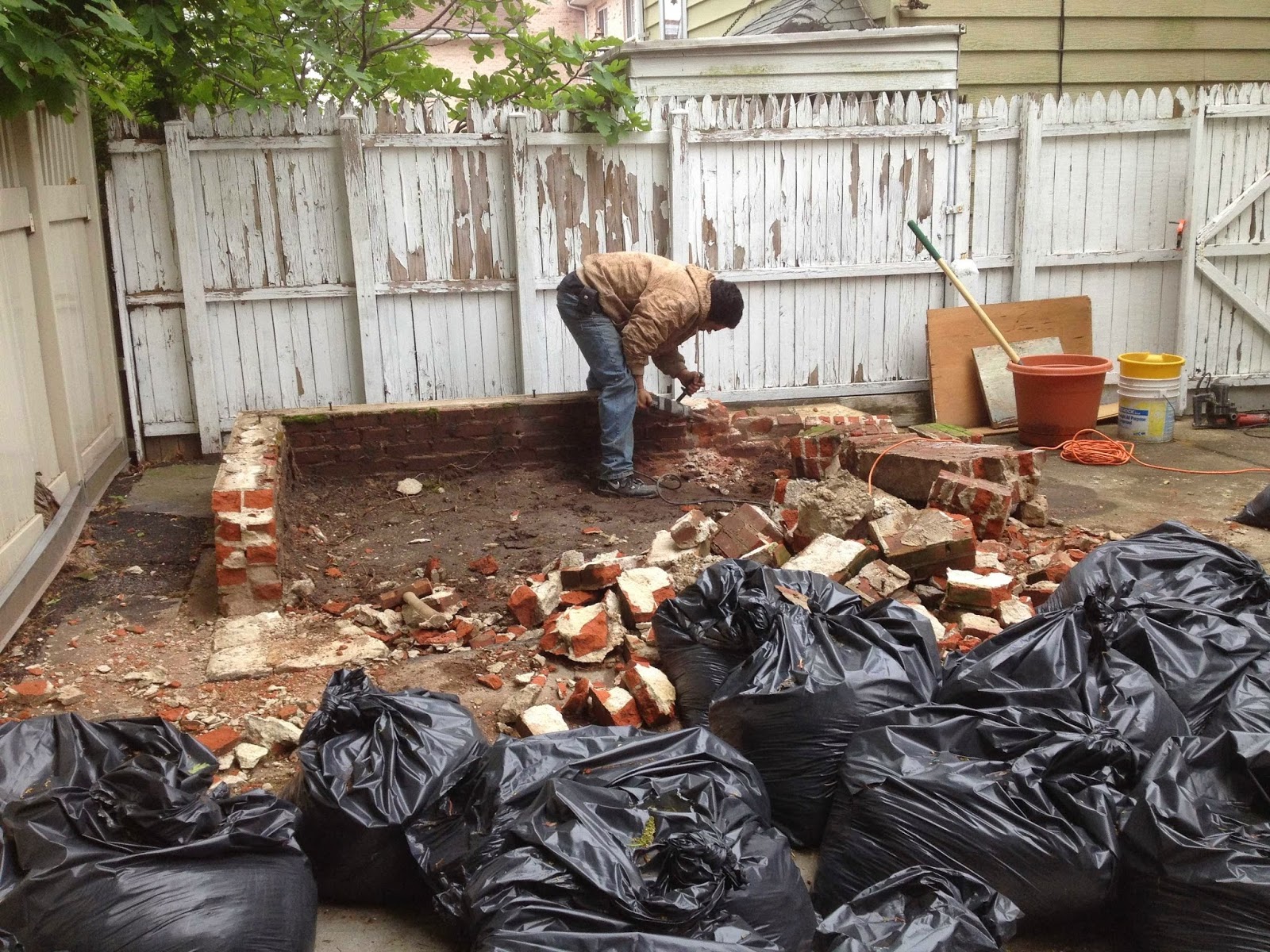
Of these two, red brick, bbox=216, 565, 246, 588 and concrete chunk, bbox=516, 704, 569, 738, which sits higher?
red brick, bbox=216, 565, 246, 588

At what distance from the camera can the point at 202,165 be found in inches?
292

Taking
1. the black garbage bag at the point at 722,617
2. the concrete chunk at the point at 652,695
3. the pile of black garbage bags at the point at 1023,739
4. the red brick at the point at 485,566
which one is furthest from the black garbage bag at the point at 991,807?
the red brick at the point at 485,566

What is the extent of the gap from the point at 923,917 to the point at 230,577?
3.55 m

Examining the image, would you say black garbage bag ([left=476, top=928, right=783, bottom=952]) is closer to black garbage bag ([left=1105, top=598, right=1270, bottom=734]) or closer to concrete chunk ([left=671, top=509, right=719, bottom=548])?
black garbage bag ([left=1105, top=598, right=1270, bottom=734])

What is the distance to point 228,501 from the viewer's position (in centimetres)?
488

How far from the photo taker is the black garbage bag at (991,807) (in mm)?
2592

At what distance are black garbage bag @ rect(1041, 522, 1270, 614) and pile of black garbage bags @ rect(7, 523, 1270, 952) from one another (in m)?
0.27

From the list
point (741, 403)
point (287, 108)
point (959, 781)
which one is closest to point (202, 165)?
point (287, 108)

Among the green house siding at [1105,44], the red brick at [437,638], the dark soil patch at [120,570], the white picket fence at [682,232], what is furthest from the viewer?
the green house siding at [1105,44]

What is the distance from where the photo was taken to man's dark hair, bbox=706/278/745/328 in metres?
6.34

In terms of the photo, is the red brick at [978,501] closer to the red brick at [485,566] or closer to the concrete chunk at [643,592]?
the concrete chunk at [643,592]

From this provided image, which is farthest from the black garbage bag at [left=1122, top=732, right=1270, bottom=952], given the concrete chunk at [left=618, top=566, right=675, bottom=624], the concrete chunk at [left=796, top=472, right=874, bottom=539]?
the concrete chunk at [left=796, top=472, right=874, bottom=539]

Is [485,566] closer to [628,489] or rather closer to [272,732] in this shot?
[628,489]

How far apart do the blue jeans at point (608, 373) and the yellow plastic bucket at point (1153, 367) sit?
3.78 metres
